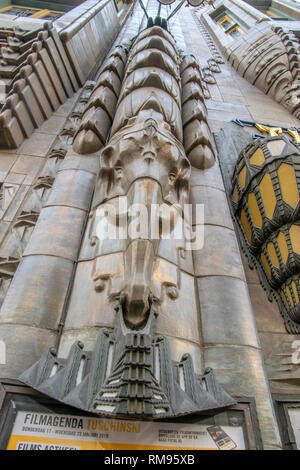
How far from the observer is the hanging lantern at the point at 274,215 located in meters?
4.04

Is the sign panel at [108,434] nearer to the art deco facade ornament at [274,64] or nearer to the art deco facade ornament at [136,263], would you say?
the art deco facade ornament at [136,263]

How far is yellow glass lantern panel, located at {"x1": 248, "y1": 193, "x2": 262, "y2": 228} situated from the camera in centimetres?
472

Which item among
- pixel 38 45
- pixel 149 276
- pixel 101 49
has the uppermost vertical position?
pixel 101 49

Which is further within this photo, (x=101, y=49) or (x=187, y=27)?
(x=187, y=27)

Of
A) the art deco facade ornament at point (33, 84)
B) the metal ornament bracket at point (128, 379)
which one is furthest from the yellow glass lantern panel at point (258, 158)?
the art deco facade ornament at point (33, 84)

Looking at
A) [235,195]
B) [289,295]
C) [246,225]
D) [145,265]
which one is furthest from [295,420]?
[235,195]

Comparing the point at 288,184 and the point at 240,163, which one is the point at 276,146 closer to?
the point at 240,163

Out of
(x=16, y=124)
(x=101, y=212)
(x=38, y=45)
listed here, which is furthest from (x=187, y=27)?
(x=101, y=212)

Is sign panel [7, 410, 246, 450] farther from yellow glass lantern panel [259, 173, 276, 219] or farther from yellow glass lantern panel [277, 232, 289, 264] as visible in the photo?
yellow glass lantern panel [259, 173, 276, 219]

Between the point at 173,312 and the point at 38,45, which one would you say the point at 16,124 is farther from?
the point at 173,312

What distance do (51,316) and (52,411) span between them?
3.72ft

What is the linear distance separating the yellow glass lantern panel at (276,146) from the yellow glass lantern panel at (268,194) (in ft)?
1.64

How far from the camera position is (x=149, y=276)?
315cm

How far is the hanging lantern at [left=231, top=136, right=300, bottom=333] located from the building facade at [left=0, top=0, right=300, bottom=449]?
24 millimetres
